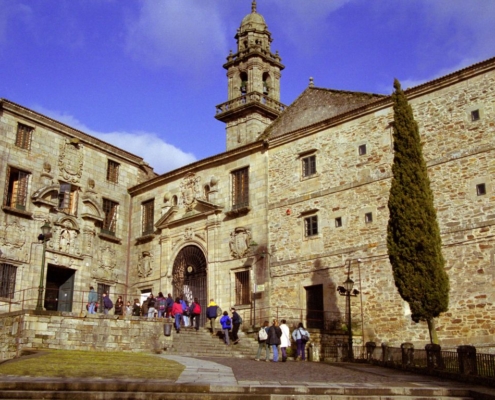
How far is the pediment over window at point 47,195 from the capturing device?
28.1m

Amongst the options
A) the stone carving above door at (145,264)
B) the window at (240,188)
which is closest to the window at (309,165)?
the window at (240,188)

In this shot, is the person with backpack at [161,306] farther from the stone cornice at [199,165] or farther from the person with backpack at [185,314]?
the stone cornice at [199,165]

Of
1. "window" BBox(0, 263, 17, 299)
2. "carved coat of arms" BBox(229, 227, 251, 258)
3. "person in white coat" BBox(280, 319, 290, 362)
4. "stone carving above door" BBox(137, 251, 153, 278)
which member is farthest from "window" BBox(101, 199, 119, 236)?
"person in white coat" BBox(280, 319, 290, 362)

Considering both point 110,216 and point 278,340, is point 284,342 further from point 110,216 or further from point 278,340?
point 110,216

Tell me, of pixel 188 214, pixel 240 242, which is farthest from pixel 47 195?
pixel 240 242

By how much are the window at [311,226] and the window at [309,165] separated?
73.4 inches

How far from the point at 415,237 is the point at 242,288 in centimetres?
957

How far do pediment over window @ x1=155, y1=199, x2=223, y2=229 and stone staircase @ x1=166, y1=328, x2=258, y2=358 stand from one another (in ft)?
21.2

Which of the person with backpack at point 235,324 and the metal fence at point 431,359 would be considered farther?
the person with backpack at point 235,324

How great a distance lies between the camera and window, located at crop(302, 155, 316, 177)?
26266 millimetres

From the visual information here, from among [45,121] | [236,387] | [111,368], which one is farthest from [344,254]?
[45,121]

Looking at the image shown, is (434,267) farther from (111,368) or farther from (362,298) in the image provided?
(111,368)

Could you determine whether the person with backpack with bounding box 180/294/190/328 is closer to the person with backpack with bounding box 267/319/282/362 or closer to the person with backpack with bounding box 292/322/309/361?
the person with backpack with bounding box 292/322/309/361

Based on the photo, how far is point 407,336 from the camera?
2172cm
